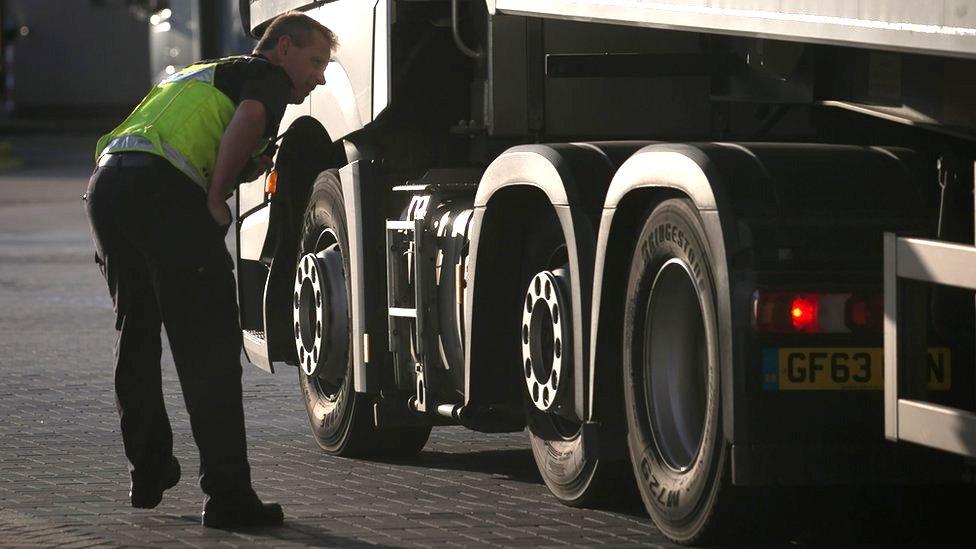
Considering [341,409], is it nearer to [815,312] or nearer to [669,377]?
[669,377]

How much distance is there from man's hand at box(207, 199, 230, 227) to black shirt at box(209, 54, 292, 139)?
29cm

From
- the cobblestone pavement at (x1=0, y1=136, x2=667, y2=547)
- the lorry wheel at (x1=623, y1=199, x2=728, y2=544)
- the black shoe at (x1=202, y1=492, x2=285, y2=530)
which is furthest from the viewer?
the black shoe at (x1=202, y1=492, x2=285, y2=530)

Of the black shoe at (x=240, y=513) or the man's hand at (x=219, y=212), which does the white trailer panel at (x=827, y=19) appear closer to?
the man's hand at (x=219, y=212)

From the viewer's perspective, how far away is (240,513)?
7.77m

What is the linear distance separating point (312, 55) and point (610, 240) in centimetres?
135

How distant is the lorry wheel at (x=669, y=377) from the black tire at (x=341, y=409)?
7.74ft

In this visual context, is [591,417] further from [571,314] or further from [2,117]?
[2,117]

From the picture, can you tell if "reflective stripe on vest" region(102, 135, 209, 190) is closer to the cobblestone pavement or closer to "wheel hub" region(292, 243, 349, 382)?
the cobblestone pavement

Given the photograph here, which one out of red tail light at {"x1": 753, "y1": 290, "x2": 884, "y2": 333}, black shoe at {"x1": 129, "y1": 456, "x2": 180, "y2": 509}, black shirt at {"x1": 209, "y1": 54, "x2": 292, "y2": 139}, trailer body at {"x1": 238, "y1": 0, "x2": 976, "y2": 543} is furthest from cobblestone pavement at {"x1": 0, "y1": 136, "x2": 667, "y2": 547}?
black shirt at {"x1": 209, "y1": 54, "x2": 292, "y2": 139}

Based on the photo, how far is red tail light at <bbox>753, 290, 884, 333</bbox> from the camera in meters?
6.65

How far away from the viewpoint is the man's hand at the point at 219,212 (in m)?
7.88

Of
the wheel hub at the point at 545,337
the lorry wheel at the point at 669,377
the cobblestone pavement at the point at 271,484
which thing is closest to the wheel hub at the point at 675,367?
the lorry wheel at the point at 669,377

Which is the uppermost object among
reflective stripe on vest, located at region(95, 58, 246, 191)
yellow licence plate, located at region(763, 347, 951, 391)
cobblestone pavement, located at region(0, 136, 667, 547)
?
reflective stripe on vest, located at region(95, 58, 246, 191)

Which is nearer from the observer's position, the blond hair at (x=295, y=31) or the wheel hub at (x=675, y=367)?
the wheel hub at (x=675, y=367)
